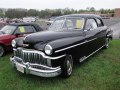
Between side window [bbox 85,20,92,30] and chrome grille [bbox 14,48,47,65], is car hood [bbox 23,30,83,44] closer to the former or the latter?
chrome grille [bbox 14,48,47,65]

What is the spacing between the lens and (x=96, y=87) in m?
4.50

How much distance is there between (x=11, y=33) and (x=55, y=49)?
13.6 feet

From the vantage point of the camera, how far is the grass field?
4.56 m

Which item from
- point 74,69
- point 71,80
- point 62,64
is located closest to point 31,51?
point 62,64

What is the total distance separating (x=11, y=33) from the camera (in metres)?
8.05

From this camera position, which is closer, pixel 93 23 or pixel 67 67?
pixel 67 67

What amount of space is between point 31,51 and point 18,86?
99 centimetres

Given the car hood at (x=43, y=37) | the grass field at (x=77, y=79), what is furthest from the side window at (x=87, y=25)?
the grass field at (x=77, y=79)

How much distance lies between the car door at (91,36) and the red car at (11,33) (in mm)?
3100

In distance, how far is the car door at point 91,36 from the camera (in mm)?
6223

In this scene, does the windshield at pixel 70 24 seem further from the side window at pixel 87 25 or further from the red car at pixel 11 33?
the red car at pixel 11 33

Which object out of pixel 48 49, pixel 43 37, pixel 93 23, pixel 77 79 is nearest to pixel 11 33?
pixel 43 37

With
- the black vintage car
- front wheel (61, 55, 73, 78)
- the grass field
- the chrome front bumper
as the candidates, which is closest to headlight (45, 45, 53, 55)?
the black vintage car

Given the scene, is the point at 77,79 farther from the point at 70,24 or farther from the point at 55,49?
the point at 70,24
